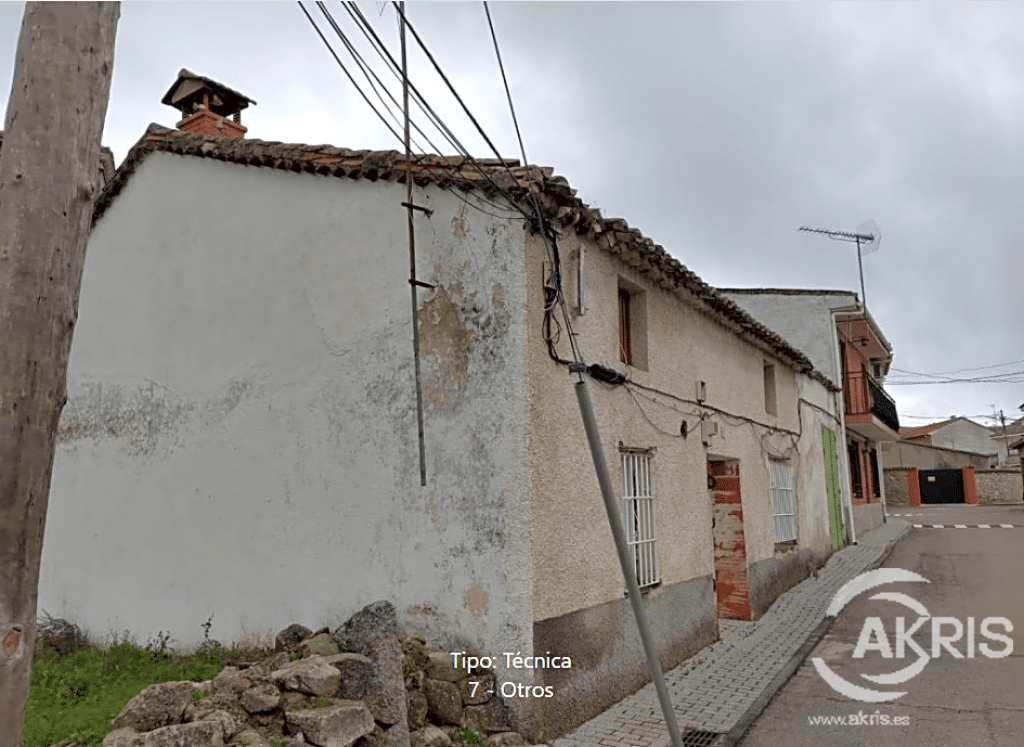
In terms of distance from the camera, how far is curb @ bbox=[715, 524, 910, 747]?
18.9 feet

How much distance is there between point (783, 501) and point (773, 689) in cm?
584

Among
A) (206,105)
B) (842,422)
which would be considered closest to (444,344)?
Answer: (206,105)

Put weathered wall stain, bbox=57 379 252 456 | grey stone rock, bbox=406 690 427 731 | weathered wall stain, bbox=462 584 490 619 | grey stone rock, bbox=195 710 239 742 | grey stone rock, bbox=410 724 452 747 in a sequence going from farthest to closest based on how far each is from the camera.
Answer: weathered wall stain, bbox=57 379 252 456, weathered wall stain, bbox=462 584 490 619, grey stone rock, bbox=406 690 427 731, grey stone rock, bbox=410 724 452 747, grey stone rock, bbox=195 710 239 742

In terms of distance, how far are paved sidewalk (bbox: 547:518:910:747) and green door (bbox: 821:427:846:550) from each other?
4.53 metres

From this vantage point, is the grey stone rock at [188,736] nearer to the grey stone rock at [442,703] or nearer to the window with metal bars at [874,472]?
the grey stone rock at [442,703]

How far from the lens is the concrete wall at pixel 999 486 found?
39531 millimetres

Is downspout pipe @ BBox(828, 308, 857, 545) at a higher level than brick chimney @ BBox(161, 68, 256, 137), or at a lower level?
lower

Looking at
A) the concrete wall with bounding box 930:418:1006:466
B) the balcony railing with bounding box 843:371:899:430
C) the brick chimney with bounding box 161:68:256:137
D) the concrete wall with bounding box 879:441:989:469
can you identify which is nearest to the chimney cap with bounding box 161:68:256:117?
the brick chimney with bounding box 161:68:256:137

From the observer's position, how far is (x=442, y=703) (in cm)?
520

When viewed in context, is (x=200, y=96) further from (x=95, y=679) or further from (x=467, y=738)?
(x=467, y=738)

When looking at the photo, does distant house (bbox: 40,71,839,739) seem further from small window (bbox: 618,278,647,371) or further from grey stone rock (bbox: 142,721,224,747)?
grey stone rock (bbox: 142,721,224,747)

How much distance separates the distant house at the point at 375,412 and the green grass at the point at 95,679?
26 cm

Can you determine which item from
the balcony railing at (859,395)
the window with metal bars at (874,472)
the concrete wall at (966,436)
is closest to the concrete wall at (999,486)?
the window with metal bars at (874,472)

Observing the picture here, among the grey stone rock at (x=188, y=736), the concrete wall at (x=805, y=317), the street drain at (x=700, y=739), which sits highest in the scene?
the concrete wall at (x=805, y=317)
